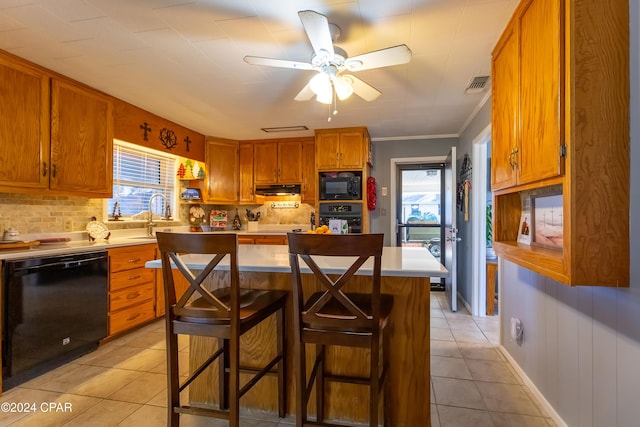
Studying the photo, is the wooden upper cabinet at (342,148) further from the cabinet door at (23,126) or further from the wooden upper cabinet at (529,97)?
the cabinet door at (23,126)

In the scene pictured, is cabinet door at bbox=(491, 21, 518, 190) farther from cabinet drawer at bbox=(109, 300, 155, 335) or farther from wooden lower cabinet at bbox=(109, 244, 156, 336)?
cabinet drawer at bbox=(109, 300, 155, 335)

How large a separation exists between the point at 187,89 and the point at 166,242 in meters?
2.00

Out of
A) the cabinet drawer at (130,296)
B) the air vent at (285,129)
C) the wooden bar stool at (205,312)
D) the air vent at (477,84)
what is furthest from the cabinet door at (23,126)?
the air vent at (477,84)

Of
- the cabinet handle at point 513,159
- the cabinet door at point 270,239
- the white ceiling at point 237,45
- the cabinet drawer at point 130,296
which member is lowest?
the cabinet drawer at point 130,296

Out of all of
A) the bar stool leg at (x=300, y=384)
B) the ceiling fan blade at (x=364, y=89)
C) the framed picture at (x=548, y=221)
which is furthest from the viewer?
the ceiling fan blade at (x=364, y=89)

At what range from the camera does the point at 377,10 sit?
1744 mm

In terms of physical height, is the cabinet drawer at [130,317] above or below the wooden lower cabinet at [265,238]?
below

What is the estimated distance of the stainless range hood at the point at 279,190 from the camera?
4578 millimetres

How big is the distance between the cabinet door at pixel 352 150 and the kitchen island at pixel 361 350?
7.83ft

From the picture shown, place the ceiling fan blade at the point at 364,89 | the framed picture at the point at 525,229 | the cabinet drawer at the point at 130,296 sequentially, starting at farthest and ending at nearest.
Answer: the cabinet drawer at the point at 130,296, the ceiling fan blade at the point at 364,89, the framed picture at the point at 525,229

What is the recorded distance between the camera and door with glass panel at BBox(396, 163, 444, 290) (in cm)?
476

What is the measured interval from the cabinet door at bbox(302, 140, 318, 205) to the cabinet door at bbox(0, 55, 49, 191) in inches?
113

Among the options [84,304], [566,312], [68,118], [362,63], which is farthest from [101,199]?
[566,312]

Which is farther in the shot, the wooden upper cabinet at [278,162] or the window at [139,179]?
the wooden upper cabinet at [278,162]
